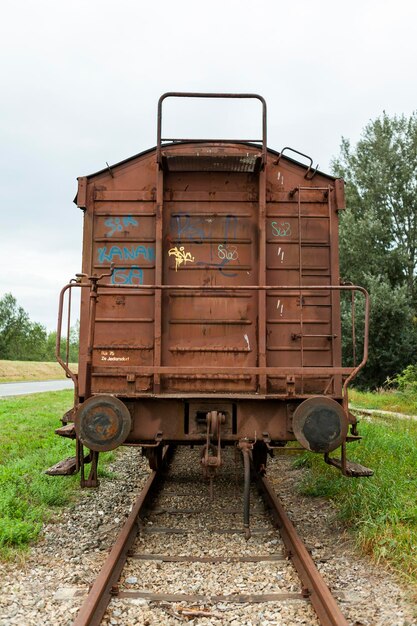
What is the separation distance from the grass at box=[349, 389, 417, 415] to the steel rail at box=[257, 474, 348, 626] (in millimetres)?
10731

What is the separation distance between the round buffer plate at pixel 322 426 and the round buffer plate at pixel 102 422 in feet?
5.22

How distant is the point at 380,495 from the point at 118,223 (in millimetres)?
4053

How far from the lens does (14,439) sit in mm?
10125

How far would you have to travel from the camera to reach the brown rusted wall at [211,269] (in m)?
5.64

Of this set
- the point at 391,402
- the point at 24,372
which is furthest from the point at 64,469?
the point at 24,372

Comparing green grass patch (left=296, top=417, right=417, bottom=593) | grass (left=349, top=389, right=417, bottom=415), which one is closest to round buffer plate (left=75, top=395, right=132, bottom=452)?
green grass patch (left=296, top=417, right=417, bottom=593)

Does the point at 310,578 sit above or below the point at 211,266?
below

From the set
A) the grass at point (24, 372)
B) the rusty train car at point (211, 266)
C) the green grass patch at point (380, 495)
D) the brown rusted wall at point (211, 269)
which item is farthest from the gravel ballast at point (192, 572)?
the grass at point (24, 372)

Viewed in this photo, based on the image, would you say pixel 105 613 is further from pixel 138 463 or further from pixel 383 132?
pixel 383 132

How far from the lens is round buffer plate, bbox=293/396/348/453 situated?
4715 millimetres

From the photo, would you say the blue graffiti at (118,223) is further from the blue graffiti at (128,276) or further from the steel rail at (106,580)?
the steel rail at (106,580)

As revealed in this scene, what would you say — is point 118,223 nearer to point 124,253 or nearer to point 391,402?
point 124,253

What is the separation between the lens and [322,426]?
4727 millimetres

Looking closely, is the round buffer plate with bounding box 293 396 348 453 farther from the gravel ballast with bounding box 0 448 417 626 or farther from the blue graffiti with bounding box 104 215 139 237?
the blue graffiti with bounding box 104 215 139 237
